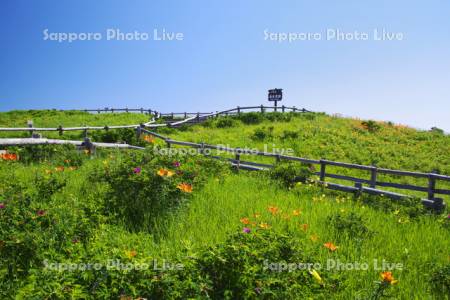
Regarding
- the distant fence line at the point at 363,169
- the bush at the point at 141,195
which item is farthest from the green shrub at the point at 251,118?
the bush at the point at 141,195

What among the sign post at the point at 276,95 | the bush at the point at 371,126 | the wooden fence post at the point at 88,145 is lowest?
the wooden fence post at the point at 88,145

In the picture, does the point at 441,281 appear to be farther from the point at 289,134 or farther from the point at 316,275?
the point at 289,134

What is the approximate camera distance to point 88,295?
248 cm

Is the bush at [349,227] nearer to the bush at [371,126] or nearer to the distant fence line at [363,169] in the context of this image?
the distant fence line at [363,169]

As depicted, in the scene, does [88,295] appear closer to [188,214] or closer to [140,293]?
[140,293]

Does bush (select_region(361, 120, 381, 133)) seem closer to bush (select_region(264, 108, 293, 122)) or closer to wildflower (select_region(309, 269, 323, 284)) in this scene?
bush (select_region(264, 108, 293, 122))

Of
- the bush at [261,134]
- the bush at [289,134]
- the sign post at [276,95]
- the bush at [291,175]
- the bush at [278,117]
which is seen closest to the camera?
the bush at [291,175]

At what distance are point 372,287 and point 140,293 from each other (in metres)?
2.58

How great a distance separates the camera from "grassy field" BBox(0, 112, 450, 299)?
2779 millimetres

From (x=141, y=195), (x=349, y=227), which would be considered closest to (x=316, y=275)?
(x=349, y=227)

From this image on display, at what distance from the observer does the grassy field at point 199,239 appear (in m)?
2.78

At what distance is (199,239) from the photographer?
4.39 meters

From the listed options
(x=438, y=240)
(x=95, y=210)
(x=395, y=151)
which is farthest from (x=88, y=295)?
(x=395, y=151)

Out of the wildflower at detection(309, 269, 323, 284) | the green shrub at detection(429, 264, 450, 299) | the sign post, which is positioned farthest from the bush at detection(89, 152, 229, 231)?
the sign post
